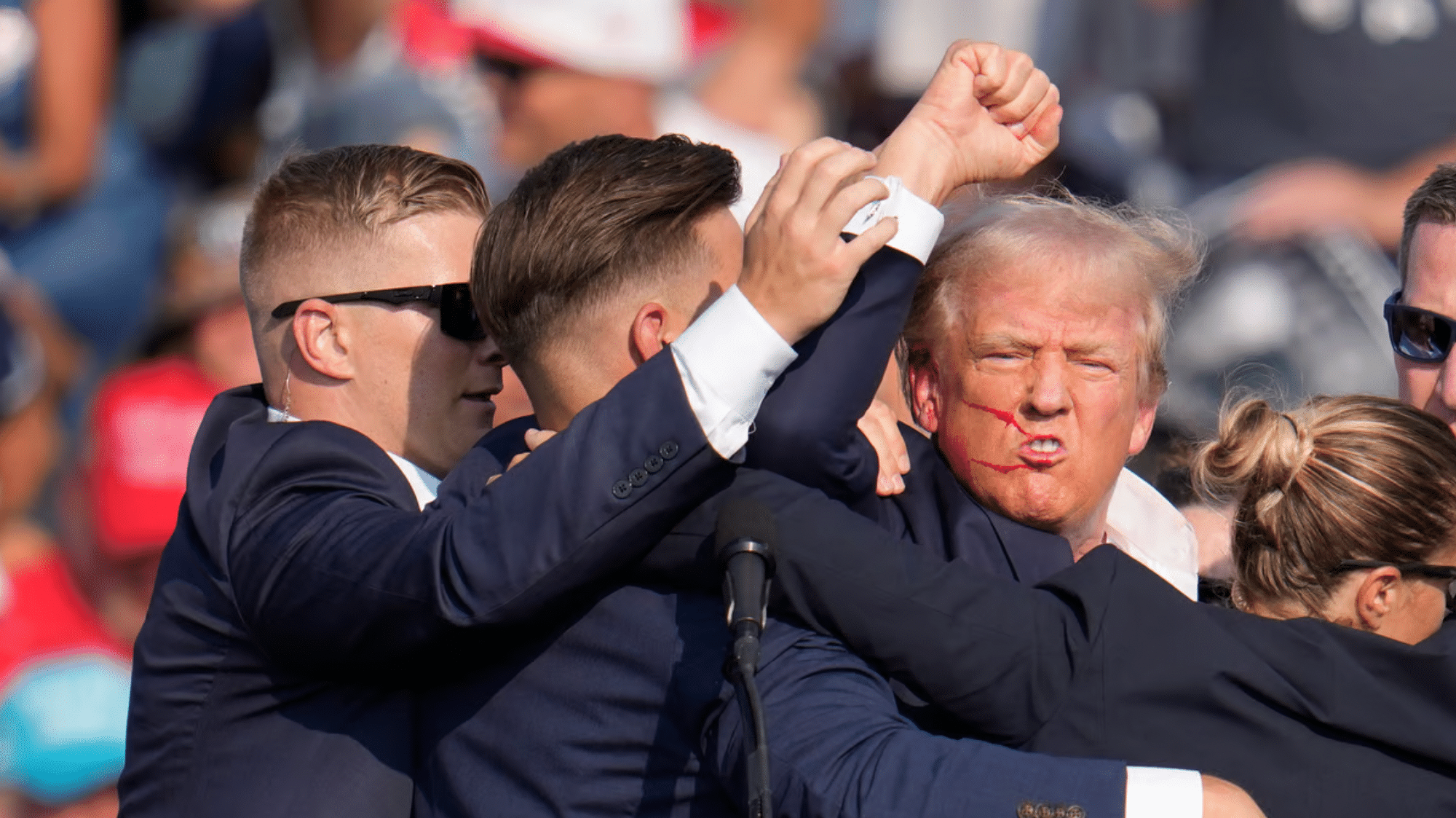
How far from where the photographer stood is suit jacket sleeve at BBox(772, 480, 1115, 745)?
2.24 meters

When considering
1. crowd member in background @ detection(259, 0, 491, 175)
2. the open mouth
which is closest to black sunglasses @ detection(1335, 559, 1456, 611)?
the open mouth

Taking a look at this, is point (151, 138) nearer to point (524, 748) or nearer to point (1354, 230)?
point (1354, 230)

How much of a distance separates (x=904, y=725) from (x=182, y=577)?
1.34m

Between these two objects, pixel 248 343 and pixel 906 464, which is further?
pixel 248 343

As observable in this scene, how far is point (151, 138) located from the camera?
7.06 meters

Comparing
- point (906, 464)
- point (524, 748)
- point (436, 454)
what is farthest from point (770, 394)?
point (436, 454)

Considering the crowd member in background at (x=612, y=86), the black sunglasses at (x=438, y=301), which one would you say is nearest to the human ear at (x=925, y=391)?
the black sunglasses at (x=438, y=301)

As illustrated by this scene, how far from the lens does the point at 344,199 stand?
309 cm

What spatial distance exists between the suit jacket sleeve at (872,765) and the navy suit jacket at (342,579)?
0.92 ft

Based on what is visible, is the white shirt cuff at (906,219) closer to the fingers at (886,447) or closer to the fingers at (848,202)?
the fingers at (848,202)

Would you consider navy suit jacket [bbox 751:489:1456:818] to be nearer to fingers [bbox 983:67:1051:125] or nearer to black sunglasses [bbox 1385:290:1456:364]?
fingers [bbox 983:67:1051:125]

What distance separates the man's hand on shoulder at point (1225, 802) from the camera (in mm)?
2080

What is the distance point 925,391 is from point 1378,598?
0.76 meters

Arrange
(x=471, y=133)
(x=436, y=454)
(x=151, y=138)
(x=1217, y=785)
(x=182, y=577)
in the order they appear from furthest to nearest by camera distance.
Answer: (x=151, y=138)
(x=471, y=133)
(x=436, y=454)
(x=182, y=577)
(x=1217, y=785)
